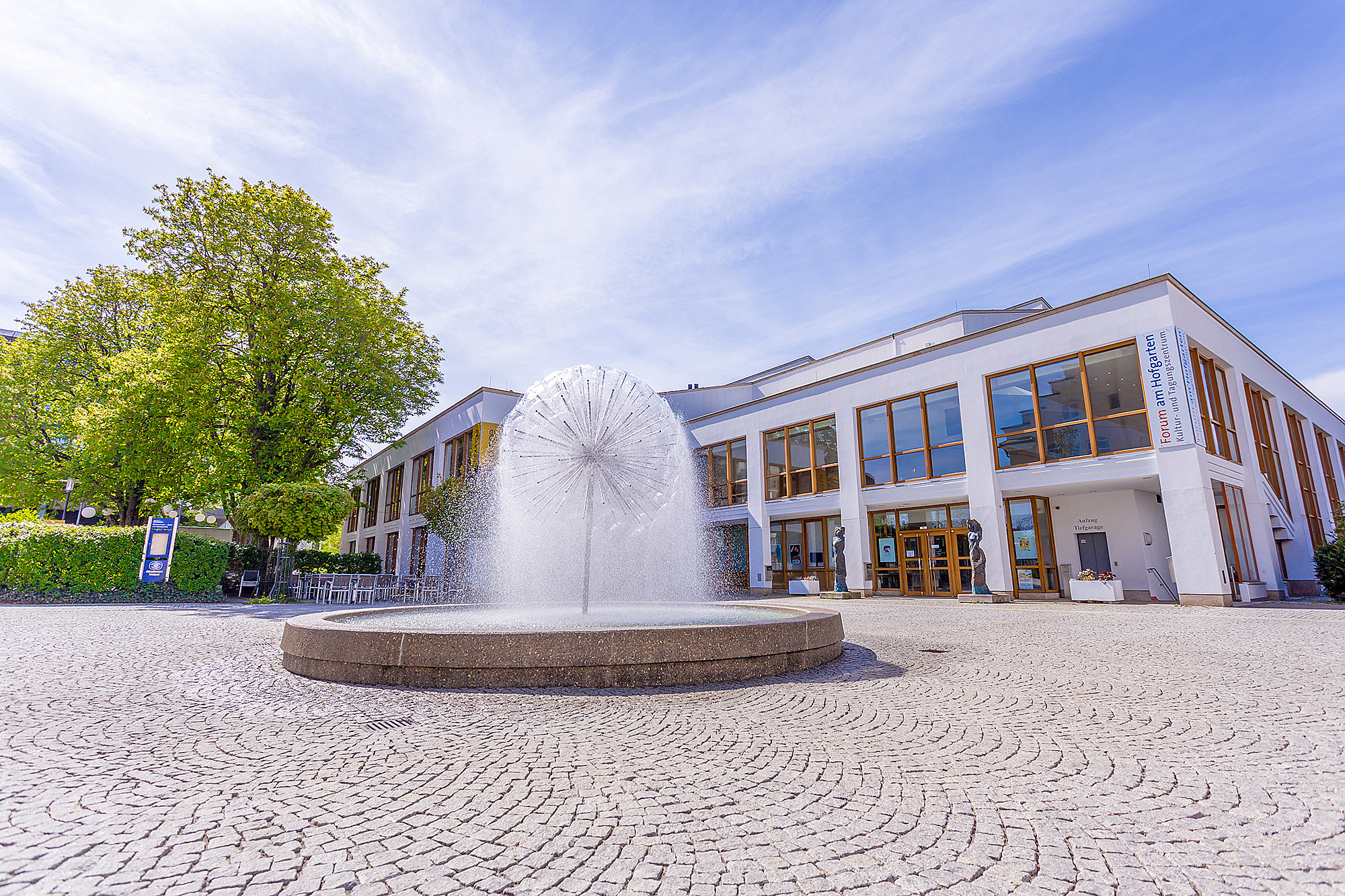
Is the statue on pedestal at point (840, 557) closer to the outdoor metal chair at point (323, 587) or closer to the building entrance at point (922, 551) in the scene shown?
the building entrance at point (922, 551)

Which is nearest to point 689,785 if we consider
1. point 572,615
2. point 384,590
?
point 572,615

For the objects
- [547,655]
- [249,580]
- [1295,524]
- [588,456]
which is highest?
[588,456]

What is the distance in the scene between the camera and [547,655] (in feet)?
18.2

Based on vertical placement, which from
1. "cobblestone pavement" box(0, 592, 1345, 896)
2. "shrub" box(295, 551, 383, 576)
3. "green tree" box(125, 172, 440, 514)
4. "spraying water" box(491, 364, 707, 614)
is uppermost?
"green tree" box(125, 172, 440, 514)

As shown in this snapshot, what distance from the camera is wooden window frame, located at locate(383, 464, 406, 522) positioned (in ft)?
116

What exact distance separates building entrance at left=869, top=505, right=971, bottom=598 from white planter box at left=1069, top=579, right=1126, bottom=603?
2.68 m

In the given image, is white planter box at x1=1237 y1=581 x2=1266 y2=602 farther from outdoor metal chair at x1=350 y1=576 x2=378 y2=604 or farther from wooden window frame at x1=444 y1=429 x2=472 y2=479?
wooden window frame at x1=444 y1=429 x2=472 y2=479

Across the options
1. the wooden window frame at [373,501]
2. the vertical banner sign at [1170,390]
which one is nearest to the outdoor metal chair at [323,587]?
the wooden window frame at [373,501]

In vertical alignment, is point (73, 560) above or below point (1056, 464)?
below

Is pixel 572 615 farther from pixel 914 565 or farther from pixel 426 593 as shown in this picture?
pixel 914 565

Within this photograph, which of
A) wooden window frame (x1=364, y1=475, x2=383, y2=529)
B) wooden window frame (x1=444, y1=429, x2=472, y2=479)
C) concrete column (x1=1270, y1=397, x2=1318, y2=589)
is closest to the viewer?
concrete column (x1=1270, y1=397, x2=1318, y2=589)

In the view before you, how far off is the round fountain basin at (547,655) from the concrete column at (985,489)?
12818 mm

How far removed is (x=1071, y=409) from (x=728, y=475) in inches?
510

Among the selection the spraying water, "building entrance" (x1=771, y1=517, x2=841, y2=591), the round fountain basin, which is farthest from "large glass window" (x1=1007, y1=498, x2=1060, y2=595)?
the round fountain basin
